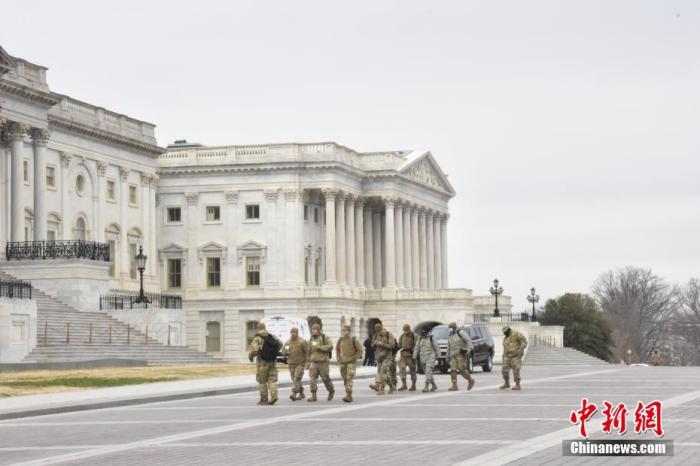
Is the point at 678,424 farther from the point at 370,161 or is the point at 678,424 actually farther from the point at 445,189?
the point at 445,189

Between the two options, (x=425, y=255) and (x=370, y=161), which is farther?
(x=425, y=255)

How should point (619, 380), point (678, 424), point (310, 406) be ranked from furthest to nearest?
1. point (619, 380)
2. point (310, 406)
3. point (678, 424)

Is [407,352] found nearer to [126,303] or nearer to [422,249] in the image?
[126,303]

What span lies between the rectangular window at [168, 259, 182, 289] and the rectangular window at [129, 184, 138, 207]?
14.5 meters

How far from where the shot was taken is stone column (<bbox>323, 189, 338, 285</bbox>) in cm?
10550

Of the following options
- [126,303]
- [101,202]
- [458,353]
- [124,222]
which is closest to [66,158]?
[101,202]

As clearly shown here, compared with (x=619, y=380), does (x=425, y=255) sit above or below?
above

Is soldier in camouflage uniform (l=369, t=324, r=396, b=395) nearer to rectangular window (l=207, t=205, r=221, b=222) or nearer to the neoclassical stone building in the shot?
the neoclassical stone building

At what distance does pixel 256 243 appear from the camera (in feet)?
346

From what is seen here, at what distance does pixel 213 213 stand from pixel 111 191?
58.9ft

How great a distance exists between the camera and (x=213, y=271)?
106688 mm

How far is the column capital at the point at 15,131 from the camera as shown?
73.6 metres

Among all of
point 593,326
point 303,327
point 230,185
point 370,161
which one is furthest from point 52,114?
point 593,326

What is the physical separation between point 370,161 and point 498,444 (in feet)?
299
